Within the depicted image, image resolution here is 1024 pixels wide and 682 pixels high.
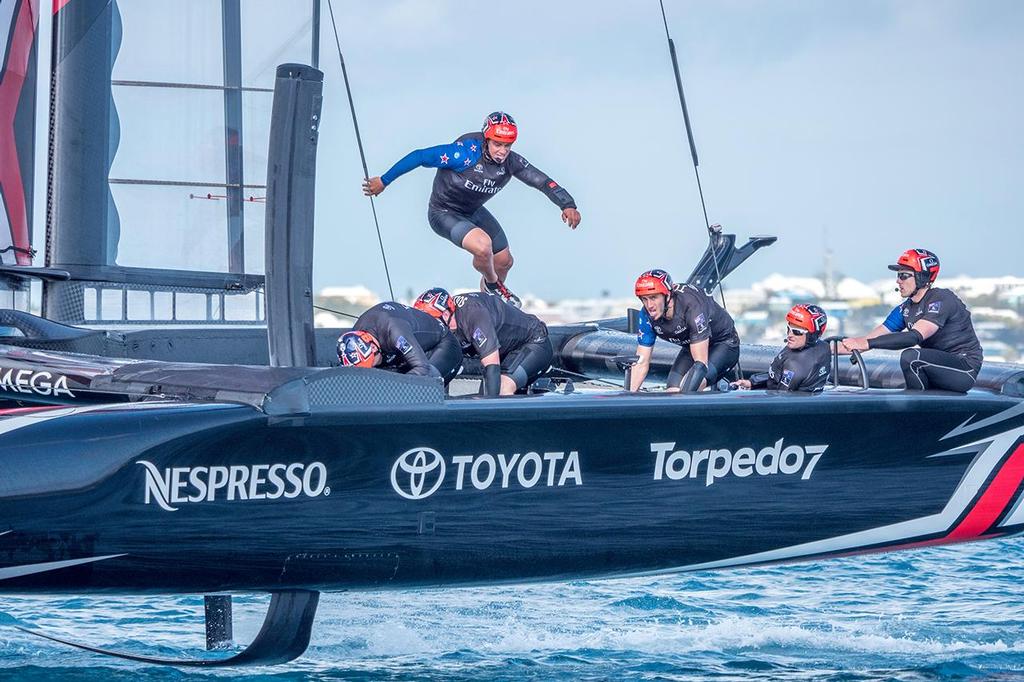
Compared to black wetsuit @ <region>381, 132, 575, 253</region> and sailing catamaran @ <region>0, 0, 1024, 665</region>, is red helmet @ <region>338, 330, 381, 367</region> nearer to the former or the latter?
sailing catamaran @ <region>0, 0, 1024, 665</region>

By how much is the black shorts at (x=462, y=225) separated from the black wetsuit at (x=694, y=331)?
118 cm

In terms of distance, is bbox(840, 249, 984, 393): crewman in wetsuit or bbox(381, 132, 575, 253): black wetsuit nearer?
bbox(840, 249, 984, 393): crewman in wetsuit

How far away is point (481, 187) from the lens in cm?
717

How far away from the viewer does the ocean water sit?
5891 millimetres

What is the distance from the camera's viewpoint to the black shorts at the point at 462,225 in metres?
7.32

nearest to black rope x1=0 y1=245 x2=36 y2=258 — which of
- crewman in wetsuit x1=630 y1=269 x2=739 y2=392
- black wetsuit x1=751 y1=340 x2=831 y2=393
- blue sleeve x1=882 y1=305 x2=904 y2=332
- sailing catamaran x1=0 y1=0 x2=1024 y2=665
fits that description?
sailing catamaran x1=0 y1=0 x2=1024 y2=665

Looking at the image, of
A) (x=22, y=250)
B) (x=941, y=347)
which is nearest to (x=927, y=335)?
(x=941, y=347)

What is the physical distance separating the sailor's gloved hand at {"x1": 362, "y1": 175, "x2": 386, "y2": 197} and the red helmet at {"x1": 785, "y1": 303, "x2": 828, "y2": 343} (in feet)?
6.10

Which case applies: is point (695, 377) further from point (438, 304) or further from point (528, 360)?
point (438, 304)

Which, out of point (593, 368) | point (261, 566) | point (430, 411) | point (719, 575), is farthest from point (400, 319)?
point (719, 575)

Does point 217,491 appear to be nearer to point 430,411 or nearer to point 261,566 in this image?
point 261,566

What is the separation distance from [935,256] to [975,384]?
0.74 metres

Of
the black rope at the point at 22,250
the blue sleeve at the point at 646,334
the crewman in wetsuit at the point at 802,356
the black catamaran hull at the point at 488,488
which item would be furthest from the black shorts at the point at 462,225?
the black catamaran hull at the point at 488,488

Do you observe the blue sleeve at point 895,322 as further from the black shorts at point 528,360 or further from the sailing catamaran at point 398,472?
the black shorts at point 528,360
